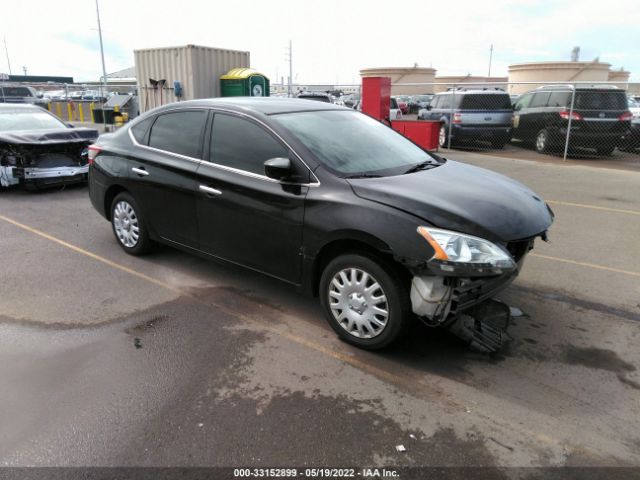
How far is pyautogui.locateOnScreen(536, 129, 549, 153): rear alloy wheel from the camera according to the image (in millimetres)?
14195

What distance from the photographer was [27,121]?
30.4ft

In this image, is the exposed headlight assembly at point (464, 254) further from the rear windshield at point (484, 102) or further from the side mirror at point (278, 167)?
the rear windshield at point (484, 102)

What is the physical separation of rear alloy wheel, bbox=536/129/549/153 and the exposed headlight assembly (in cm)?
1241

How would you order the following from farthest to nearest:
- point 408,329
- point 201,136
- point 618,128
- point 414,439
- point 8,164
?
1. point 618,128
2. point 8,164
3. point 201,136
4. point 408,329
5. point 414,439

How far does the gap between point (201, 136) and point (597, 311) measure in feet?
12.4

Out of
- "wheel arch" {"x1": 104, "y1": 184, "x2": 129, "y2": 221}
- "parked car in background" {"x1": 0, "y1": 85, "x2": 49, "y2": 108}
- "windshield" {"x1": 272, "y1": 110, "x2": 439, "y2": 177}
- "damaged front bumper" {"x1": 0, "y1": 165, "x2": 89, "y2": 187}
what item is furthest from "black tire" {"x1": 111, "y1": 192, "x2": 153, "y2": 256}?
"parked car in background" {"x1": 0, "y1": 85, "x2": 49, "y2": 108}

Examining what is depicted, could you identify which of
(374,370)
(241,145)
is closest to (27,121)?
(241,145)

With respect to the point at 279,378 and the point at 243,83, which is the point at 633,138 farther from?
the point at 279,378

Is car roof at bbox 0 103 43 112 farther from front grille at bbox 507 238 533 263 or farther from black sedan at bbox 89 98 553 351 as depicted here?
front grille at bbox 507 238 533 263

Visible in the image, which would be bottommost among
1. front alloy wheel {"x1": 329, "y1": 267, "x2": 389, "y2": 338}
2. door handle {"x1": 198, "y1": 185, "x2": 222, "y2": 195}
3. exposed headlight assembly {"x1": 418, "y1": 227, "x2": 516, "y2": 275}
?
front alloy wheel {"x1": 329, "y1": 267, "x2": 389, "y2": 338}

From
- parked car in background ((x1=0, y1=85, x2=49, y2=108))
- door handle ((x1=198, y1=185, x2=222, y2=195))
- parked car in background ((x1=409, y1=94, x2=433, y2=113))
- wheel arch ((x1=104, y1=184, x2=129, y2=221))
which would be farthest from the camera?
parked car in background ((x1=409, y1=94, x2=433, y2=113))

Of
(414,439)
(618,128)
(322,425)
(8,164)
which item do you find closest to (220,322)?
(322,425)

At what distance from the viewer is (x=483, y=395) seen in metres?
3.15

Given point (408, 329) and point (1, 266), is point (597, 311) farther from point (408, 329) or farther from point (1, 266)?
point (1, 266)
